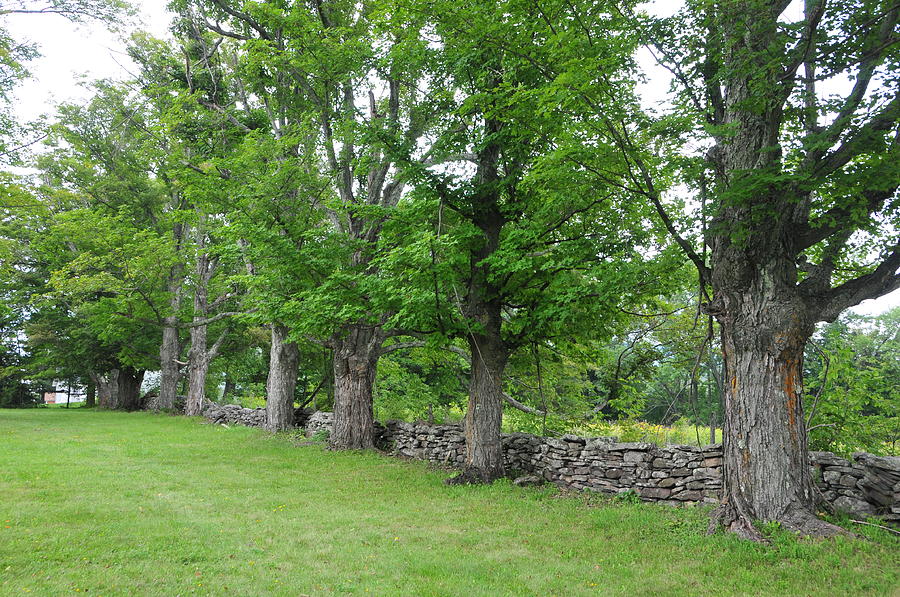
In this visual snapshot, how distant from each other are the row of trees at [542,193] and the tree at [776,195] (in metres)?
0.03

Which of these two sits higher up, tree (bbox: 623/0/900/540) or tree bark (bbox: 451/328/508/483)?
tree (bbox: 623/0/900/540)

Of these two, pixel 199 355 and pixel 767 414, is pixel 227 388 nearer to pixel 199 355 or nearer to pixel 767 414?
pixel 199 355

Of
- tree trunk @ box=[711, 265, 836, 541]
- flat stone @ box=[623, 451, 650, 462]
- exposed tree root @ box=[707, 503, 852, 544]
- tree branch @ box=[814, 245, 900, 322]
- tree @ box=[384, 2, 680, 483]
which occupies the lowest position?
exposed tree root @ box=[707, 503, 852, 544]

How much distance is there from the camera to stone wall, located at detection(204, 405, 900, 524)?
6.32 meters

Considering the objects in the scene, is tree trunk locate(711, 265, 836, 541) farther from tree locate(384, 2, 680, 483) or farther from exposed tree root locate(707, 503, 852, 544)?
tree locate(384, 2, 680, 483)

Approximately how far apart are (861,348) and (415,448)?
1032 cm

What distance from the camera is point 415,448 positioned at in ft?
40.5

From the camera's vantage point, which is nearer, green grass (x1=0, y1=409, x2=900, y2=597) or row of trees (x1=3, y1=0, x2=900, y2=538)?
green grass (x1=0, y1=409, x2=900, y2=597)

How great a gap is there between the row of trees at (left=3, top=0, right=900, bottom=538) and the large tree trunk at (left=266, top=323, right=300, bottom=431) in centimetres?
7

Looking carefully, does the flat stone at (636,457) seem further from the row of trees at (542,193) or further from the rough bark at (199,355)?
the rough bark at (199,355)

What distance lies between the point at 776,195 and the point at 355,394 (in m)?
9.64

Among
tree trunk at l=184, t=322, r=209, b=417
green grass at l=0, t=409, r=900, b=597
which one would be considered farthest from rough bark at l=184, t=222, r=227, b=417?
green grass at l=0, t=409, r=900, b=597

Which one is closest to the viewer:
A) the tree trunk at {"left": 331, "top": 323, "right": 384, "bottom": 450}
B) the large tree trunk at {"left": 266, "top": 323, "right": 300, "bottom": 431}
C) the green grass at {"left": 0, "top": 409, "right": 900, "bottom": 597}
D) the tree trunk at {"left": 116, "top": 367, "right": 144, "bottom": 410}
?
the green grass at {"left": 0, "top": 409, "right": 900, "bottom": 597}

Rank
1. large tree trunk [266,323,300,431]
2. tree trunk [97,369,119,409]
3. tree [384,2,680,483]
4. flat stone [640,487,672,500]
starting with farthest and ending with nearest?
tree trunk [97,369,119,409], large tree trunk [266,323,300,431], flat stone [640,487,672,500], tree [384,2,680,483]
